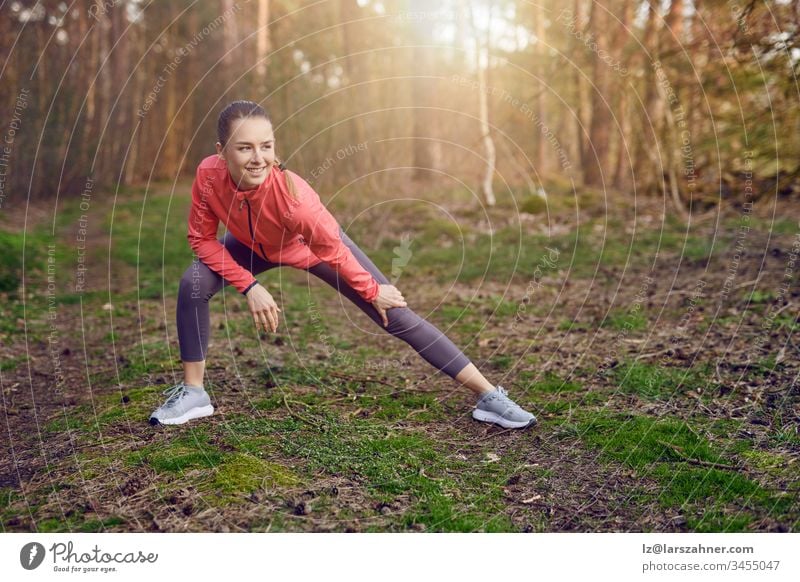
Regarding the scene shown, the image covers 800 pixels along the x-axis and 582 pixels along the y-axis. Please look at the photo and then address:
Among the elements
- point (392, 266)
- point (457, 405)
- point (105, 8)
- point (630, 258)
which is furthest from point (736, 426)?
point (105, 8)

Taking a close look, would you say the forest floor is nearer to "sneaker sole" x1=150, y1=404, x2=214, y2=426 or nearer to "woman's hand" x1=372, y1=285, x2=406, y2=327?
"sneaker sole" x1=150, y1=404, x2=214, y2=426

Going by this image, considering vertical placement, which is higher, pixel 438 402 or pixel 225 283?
pixel 225 283

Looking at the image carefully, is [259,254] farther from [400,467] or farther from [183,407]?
[400,467]

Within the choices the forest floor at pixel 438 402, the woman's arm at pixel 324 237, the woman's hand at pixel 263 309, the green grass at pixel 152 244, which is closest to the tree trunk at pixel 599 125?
the forest floor at pixel 438 402

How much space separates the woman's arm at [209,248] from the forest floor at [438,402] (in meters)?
0.85

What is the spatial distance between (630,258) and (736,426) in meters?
4.59

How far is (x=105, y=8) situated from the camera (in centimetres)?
1603

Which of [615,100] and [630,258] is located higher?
[615,100]

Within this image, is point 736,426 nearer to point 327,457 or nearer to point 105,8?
point 327,457

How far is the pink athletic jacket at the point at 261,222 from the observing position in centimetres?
384

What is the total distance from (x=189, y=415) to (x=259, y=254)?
1.02m

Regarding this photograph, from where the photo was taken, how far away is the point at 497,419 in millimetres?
4141

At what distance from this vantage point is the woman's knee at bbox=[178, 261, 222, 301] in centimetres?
395

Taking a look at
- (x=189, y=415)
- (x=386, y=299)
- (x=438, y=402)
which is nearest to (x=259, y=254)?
(x=386, y=299)
